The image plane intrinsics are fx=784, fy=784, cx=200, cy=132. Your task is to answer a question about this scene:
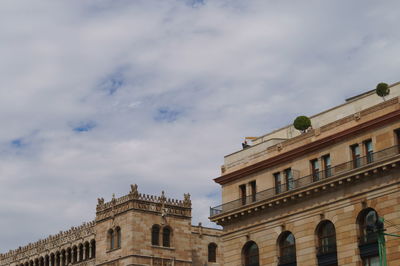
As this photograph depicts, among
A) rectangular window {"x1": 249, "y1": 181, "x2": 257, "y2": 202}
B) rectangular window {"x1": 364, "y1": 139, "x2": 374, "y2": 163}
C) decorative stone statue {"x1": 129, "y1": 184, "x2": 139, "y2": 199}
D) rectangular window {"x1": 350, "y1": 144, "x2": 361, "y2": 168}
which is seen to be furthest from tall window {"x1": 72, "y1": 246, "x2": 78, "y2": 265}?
rectangular window {"x1": 364, "y1": 139, "x2": 374, "y2": 163}

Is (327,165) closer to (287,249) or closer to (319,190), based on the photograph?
(319,190)

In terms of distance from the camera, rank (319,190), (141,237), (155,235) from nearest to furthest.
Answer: (319,190) → (141,237) → (155,235)

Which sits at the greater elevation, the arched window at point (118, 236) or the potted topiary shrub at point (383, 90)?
the potted topiary shrub at point (383, 90)

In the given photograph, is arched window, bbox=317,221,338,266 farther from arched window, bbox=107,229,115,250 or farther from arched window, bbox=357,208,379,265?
arched window, bbox=107,229,115,250

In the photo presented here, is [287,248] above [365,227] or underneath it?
underneath

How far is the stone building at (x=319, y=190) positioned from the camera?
1975 inches

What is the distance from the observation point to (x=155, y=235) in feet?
274

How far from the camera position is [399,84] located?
176 ft

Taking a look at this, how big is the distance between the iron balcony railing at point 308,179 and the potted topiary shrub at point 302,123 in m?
4.60

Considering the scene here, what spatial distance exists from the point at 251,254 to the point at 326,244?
787 centimetres

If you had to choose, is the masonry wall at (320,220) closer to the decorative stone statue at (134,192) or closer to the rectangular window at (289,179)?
the rectangular window at (289,179)

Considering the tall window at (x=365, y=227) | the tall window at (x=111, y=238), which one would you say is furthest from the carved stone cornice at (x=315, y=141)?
the tall window at (x=111, y=238)

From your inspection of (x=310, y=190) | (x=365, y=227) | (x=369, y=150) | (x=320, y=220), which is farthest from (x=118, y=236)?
(x=369, y=150)

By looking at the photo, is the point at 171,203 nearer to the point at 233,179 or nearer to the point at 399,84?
Answer: the point at 233,179
